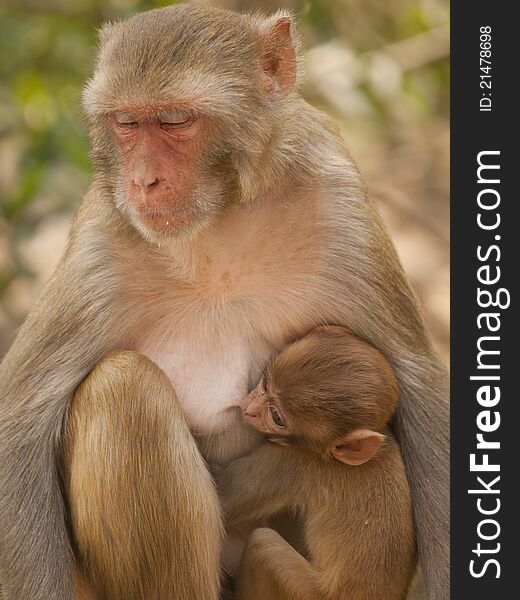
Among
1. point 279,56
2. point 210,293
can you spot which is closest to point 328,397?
point 210,293

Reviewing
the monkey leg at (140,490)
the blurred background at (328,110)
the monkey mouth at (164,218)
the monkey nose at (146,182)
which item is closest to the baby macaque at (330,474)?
the monkey leg at (140,490)

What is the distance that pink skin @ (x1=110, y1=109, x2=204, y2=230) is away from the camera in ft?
17.0

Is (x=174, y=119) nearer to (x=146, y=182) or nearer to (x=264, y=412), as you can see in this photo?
(x=146, y=182)

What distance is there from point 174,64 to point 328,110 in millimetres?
5888

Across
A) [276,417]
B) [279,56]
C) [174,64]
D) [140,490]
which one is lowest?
[140,490]

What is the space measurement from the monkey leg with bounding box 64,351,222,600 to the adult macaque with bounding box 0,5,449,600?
2 centimetres

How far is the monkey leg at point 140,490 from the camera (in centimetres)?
541

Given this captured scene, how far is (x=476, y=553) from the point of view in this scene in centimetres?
549

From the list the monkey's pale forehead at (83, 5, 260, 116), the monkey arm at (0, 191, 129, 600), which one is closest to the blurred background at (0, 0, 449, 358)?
the monkey's pale forehead at (83, 5, 260, 116)

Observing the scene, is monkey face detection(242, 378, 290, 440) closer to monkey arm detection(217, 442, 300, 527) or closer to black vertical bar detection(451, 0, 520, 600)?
monkey arm detection(217, 442, 300, 527)

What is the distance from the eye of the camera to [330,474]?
18.9ft

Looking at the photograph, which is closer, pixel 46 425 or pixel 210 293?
pixel 46 425

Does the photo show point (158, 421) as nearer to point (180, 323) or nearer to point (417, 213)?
point (180, 323)

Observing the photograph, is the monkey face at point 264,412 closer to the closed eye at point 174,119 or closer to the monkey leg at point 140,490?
the monkey leg at point 140,490
